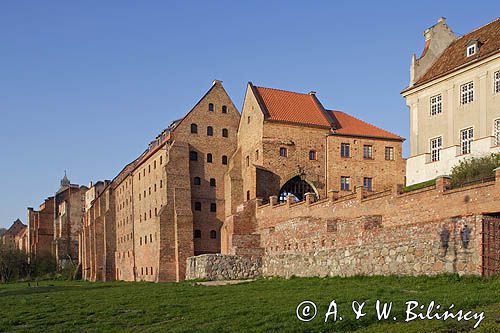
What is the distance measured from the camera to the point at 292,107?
A: 158ft

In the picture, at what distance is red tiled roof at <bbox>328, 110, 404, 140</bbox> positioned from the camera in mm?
47844

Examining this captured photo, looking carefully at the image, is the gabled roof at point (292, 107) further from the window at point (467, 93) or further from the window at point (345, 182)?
the window at point (467, 93)

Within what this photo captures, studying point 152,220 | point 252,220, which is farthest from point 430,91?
point 152,220

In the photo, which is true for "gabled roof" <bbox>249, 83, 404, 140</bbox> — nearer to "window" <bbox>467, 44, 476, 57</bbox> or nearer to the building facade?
the building facade

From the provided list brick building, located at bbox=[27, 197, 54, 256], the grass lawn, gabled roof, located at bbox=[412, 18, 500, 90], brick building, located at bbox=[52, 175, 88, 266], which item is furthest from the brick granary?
brick building, located at bbox=[27, 197, 54, 256]

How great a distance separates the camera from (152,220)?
55156 millimetres

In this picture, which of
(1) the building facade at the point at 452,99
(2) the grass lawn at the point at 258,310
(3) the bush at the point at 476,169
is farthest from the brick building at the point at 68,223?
(3) the bush at the point at 476,169

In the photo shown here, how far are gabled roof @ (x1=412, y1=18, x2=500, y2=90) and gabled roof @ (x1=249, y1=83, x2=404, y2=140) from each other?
414 inches

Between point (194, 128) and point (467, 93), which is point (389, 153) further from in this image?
point (194, 128)

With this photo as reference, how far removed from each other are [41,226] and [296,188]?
72202 millimetres

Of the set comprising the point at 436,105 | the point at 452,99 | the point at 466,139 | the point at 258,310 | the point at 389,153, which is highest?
the point at 452,99

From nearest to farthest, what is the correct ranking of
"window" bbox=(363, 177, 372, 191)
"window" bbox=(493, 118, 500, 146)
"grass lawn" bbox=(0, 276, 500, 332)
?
"grass lawn" bbox=(0, 276, 500, 332)
"window" bbox=(493, 118, 500, 146)
"window" bbox=(363, 177, 372, 191)

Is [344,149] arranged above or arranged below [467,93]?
below

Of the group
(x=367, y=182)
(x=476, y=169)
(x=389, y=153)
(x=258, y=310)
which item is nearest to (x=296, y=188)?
(x=367, y=182)
